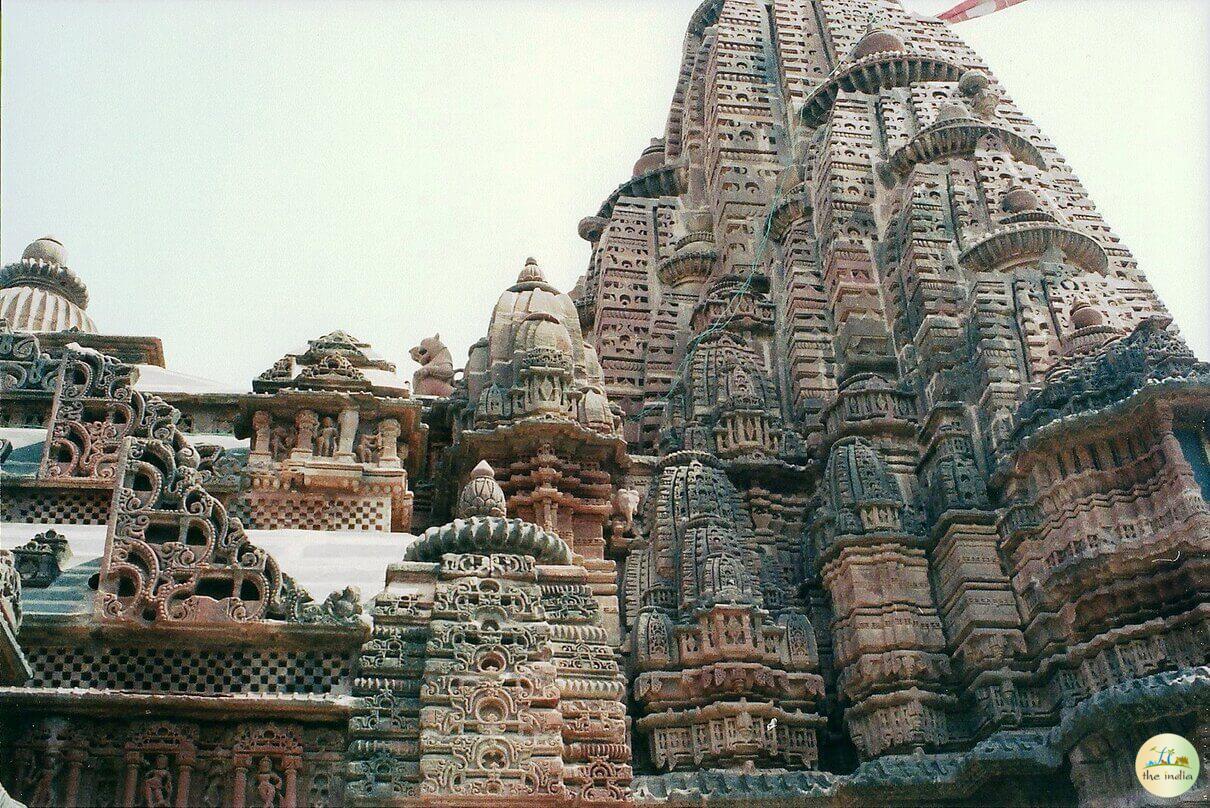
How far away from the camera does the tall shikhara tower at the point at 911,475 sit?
759 inches

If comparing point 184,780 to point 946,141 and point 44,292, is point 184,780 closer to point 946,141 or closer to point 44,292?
point 44,292

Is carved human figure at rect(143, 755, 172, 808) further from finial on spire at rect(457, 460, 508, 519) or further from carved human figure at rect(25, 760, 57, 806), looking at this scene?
finial on spire at rect(457, 460, 508, 519)

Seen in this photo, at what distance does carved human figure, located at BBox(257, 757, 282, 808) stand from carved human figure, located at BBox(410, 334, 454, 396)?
532 inches

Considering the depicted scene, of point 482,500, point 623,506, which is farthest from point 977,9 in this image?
point 482,500

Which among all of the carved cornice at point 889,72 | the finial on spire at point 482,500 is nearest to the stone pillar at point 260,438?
A: the finial on spire at point 482,500

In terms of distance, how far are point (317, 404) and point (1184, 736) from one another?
440 inches

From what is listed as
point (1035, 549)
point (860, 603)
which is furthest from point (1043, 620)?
point (860, 603)

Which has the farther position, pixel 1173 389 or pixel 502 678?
pixel 1173 389

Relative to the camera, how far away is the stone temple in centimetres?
1020

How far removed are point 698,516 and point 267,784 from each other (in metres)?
14.0

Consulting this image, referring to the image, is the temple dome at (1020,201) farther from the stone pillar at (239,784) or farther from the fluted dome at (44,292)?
the stone pillar at (239,784)

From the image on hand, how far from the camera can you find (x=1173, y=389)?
1967 centimetres

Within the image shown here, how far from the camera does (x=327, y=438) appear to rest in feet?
Result: 50.4

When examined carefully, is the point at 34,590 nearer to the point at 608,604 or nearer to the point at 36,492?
the point at 36,492
